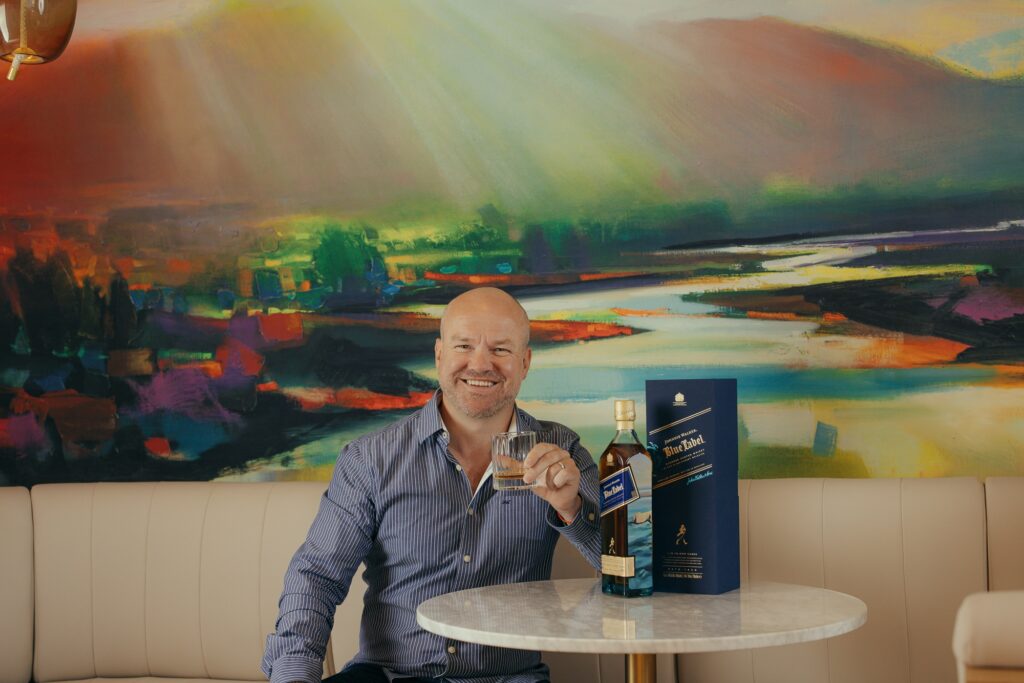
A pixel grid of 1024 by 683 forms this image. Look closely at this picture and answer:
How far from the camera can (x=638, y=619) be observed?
1789 millimetres

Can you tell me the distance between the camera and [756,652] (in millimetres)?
2588

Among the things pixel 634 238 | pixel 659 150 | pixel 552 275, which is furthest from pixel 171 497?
pixel 659 150

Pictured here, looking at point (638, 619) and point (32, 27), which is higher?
point (32, 27)

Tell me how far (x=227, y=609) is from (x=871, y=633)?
1544 millimetres

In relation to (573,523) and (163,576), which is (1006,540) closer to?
(573,523)

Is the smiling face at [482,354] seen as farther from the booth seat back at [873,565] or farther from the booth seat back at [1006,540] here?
the booth seat back at [1006,540]

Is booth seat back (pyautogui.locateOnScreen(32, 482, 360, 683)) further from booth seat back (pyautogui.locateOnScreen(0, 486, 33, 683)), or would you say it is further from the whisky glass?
the whisky glass

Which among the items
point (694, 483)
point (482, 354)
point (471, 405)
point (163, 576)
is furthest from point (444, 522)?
point (163, 576)

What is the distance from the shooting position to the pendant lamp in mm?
2066

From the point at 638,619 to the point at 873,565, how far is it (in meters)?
0.98

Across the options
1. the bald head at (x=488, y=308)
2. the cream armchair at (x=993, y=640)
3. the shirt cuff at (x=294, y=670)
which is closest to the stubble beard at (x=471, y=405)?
the bald head at (x=488, y=308)

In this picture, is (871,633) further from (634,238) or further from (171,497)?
(171,497)

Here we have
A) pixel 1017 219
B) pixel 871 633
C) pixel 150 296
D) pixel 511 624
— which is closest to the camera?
pixel 511 624

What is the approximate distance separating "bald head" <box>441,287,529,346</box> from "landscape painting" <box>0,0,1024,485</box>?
60cm
